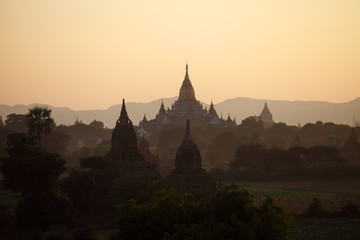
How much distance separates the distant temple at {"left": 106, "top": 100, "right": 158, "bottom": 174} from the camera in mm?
55500

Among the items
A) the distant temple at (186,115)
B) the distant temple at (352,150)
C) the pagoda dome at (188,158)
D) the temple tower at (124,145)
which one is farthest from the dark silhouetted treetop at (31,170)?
the distant temple at (186,115)

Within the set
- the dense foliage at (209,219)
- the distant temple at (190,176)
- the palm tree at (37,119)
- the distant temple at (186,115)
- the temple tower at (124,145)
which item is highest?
the distant temple at (186,115)

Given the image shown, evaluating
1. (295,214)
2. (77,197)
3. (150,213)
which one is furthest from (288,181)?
(150,213)

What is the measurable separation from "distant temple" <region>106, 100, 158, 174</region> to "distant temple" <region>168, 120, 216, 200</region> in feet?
13.2

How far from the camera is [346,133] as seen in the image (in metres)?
139

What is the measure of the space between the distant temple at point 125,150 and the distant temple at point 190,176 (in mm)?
4024

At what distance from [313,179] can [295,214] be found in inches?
1223

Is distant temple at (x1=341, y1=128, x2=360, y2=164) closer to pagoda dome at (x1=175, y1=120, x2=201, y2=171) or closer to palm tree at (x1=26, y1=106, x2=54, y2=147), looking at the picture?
pagoda dome at (x1=175, y1=120, x2=201, y2=171)

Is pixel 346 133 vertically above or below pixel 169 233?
above

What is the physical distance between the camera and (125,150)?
5684 cm

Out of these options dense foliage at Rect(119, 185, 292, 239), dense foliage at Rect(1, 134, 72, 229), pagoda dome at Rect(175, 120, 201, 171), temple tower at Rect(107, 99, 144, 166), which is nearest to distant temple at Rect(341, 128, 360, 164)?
temple tower at Rect(107, 99, 144, 166)

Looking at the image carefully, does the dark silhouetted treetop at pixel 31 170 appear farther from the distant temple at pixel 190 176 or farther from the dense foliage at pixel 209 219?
the distant temple at pixel 190 176

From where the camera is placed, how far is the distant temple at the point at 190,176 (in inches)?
1969

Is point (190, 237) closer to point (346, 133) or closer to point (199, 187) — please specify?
point (199, 187)
